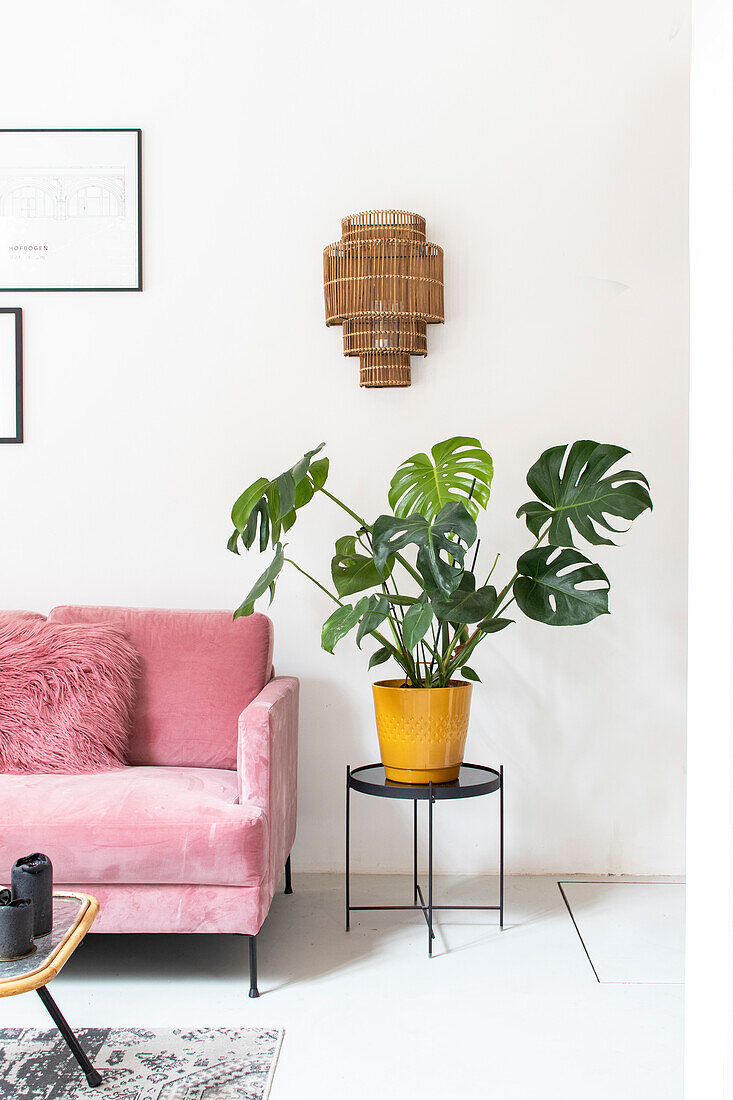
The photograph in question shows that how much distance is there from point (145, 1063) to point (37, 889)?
1.61 feet

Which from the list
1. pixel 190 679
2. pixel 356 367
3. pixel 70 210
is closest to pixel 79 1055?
pixel 190 679

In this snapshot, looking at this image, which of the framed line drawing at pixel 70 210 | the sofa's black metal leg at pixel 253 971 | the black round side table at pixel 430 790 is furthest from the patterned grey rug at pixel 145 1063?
the framed line drawing at pixel 70 210

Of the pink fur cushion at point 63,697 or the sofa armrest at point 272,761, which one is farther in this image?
the pink fur cushion at point 63,697

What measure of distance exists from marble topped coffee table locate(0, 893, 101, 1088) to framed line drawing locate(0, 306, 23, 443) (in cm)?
167

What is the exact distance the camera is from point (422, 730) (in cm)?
238

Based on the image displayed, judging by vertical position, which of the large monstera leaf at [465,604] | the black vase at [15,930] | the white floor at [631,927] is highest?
the large monstera leaf at [465,604]

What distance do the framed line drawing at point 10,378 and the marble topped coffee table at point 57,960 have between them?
167 centimetres

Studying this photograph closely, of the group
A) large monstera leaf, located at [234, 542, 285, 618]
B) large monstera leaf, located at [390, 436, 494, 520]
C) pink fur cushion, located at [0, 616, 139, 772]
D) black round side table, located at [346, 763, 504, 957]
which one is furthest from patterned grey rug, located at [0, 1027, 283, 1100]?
large monstera leaf, located at [390, 436, 494, 520]

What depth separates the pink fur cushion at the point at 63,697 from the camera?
95.2 inches

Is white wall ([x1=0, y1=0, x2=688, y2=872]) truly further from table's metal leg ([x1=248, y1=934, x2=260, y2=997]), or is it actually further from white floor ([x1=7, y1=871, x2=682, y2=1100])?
table's metal leg ([x1=248, y1=934, x2=260, y2=997])

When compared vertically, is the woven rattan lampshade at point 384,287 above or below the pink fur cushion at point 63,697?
above

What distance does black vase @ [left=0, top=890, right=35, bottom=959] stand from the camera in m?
1.47

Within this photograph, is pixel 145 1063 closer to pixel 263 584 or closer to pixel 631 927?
pixel 263 584

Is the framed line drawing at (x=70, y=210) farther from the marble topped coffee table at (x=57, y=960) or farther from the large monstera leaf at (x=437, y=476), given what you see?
the marble topped coffee table at (x=57, y=960)
